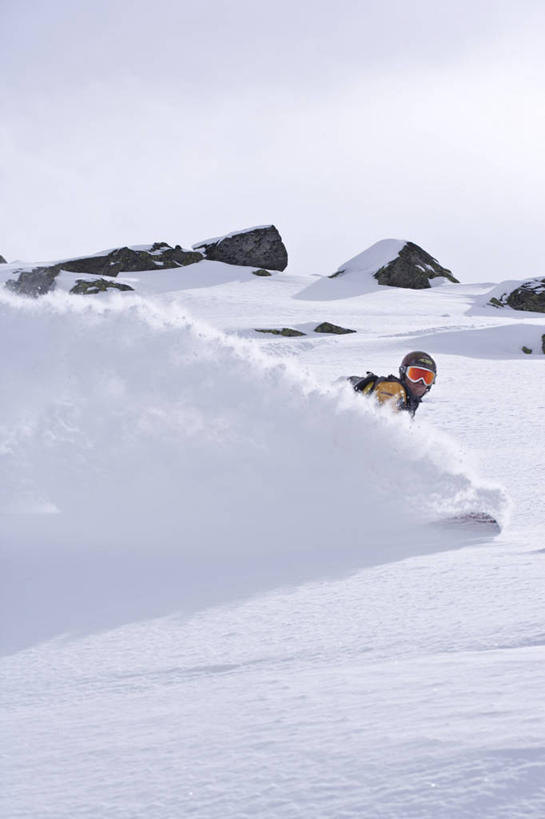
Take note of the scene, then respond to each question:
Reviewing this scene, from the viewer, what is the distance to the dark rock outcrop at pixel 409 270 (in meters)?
42.1

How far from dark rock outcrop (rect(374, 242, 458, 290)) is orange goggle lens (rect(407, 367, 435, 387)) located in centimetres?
3626

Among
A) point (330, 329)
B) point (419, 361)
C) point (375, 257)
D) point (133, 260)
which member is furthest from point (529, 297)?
point (419, 361)

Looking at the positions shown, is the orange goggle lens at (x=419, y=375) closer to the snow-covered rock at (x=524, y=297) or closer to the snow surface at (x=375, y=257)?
the snow-covered rock at (x=524, y=297)

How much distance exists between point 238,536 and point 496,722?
286 centimetres

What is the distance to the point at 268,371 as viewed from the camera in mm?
5340

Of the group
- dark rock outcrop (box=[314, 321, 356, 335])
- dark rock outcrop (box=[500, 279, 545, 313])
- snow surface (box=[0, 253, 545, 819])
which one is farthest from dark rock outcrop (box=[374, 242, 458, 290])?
snow surface (box=[0, 253, 545, 819])

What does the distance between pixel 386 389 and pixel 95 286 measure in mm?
26213

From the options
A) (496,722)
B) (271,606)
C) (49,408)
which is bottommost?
(271,606)

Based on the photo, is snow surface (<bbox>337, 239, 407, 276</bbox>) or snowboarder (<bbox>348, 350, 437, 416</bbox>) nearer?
snowboarder (<bbox>348, 350, 437, 416</bbox>)

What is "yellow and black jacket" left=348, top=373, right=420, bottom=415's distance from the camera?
5.81 metres

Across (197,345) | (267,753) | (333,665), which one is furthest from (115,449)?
(267,753)

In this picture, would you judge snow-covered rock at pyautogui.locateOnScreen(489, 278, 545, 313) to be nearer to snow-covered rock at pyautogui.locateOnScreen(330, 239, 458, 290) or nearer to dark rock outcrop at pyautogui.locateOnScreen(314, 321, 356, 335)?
snow-covered rock at pyautogui.locateOnScreen(330, 239, 458, 290)

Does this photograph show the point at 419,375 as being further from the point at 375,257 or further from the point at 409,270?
the point at 375,257

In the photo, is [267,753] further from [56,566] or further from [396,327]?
[396,327]
